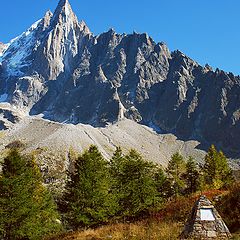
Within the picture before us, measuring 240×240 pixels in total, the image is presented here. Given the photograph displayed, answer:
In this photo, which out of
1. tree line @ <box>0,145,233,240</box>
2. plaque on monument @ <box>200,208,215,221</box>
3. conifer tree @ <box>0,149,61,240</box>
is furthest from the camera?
tree line @ <box>0,145,233,240</box>

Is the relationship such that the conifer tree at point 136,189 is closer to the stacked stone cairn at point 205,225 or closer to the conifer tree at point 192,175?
the stacked stone cairn at point 205,225

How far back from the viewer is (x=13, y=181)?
95.3ft

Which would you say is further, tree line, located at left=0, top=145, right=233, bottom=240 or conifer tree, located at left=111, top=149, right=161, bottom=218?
conifer tree, located at left=111, top=149, right=161, bottom=218

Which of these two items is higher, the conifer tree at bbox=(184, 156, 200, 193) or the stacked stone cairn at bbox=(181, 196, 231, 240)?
the conifer tree at bbox=(184, 156, 200, 193)

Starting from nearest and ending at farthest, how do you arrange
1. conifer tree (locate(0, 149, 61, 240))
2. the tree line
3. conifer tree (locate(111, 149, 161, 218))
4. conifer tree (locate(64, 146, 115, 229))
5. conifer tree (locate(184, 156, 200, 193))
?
conifer tree (locate(0, 149, 61, 240)), the tree line, conifer tree (locate(64, 146, 115, 229)), conifer tree (locate(111, 149, 161, 218)), conifer tree (locate(184, 156, 200, 193))

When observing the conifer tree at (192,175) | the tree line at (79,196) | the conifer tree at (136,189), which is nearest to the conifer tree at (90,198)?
the tree line at (79,196)

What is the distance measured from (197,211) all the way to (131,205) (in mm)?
32623

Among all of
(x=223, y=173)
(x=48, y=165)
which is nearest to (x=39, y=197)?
(x=223, y=173)

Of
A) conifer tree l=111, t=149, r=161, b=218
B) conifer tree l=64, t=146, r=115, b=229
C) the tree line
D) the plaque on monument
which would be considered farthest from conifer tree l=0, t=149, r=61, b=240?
the plaque on monument

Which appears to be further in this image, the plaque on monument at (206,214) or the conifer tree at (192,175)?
the conifer tree at (192,175)

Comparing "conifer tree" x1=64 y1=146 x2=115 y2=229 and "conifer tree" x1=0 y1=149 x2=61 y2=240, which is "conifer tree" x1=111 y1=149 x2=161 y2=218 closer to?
"conifer tree" x1=64 y1=146 x2=115 y2=229

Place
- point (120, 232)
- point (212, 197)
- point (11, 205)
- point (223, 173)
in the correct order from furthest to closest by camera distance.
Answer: point (223, 173)
point (11, 205)
point (212, 197)
point (120, 232)

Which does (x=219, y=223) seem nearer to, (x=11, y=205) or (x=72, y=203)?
(x=11, y=205)

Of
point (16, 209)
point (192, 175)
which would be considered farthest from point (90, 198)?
point (192, 175)
